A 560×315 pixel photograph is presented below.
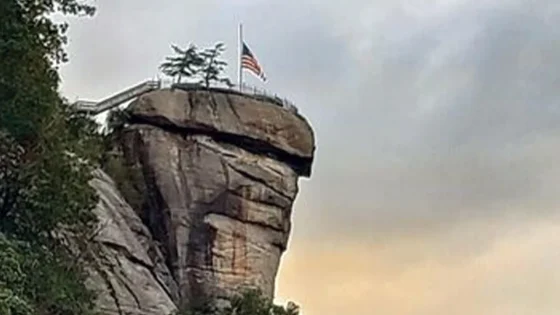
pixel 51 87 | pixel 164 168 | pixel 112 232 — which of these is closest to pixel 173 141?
pixel 164 168

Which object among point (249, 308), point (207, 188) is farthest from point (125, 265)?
point (207, 188)

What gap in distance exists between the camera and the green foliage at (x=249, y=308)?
37750 mm

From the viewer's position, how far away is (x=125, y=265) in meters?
37.0

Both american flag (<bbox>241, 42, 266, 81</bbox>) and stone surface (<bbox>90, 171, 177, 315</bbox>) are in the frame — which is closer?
stone surface (<bbox>90, 171, 177, 315</bbox>)

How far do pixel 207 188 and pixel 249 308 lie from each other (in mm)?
6458

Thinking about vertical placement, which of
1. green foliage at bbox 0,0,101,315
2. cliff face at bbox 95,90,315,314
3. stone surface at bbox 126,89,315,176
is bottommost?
green foliage at bbox 0,0,101,315

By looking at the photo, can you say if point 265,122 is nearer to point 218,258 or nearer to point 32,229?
point 218,258

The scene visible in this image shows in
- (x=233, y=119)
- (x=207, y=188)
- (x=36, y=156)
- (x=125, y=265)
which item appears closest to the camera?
(x=36, y=156)

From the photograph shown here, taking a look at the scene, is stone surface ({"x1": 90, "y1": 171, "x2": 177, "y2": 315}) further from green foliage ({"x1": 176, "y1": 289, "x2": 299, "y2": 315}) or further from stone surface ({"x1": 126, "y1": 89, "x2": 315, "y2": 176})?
stone surface ({"x1": 126, "y1": 89, "x2": 315, "y2": 176})

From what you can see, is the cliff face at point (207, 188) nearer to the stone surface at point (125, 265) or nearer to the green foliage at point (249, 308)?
the stone surface at point (125, 265)

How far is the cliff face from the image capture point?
→ 137ft

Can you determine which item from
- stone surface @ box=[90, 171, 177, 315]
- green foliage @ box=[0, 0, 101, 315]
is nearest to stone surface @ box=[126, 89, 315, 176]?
stone surface @ box=[90, 171, 177, 315]

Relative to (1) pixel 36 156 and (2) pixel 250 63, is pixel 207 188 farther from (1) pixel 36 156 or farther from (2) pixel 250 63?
(1) pixel 36 156

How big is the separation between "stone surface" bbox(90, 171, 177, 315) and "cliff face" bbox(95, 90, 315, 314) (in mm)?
165
